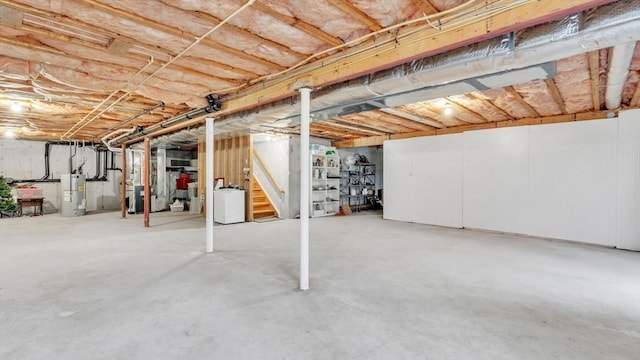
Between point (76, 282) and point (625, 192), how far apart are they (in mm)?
7771

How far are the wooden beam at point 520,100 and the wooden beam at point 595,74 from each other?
0.79 m

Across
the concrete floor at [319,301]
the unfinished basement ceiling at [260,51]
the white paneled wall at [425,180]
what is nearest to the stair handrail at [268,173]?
the white paneled wall at [425,180]

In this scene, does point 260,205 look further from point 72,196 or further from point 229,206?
point 72,196

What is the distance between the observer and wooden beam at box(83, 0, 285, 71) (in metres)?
2.12

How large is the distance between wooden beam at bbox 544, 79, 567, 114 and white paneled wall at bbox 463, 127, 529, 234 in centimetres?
82

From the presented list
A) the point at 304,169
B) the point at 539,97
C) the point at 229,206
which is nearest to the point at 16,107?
the point at 229,206

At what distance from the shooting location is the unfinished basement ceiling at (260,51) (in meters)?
2.09

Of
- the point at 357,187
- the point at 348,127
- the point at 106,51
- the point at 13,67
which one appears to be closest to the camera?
the point at 106,51

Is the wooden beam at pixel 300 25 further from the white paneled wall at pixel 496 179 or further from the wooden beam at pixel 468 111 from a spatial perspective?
the white paneled wall at pixel 496 179

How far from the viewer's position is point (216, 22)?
231cm

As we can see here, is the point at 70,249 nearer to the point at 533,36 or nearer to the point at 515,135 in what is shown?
the point at 533,36

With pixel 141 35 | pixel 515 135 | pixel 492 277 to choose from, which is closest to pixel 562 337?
pixel 492 277

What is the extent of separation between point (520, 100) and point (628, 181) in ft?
7.50

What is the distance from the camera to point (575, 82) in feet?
12.9
